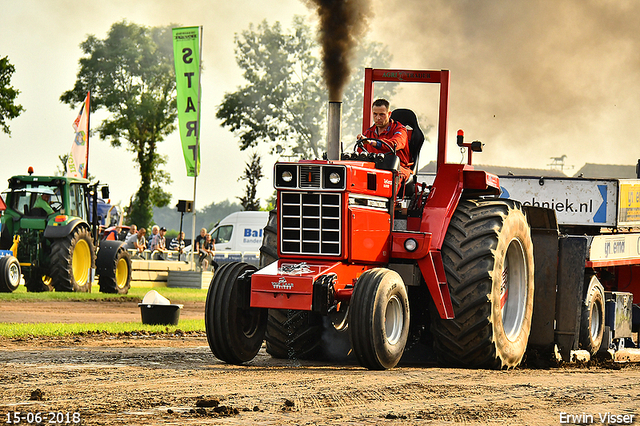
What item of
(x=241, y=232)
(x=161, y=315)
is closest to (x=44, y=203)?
(x=161, y=315)

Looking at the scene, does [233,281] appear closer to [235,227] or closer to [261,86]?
[235,227]

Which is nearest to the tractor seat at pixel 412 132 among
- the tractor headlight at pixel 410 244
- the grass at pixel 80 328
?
the tractor headlight at pixel 410 244

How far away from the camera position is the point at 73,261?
2042cm

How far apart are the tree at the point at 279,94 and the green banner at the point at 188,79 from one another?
14.8 metres

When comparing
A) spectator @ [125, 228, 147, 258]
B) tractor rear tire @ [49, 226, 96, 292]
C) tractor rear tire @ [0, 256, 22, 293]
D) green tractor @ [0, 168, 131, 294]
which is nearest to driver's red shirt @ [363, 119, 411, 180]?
tractor rear tire @ [0, 256, 22, 293]

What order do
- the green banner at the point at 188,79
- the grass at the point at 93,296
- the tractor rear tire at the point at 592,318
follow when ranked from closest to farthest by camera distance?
the tractor rear tire at the point at 592,318 → the grass at the point at 93,296 → the green banner at the point at 188,79

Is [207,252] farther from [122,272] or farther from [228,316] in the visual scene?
[228,316]

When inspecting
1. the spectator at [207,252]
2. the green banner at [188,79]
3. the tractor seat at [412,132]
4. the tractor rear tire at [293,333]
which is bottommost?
the tractor rear tire at [293,333]

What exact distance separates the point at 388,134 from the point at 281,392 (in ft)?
11.5

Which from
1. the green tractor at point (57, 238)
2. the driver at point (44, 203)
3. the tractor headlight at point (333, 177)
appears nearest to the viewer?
the tractor headlight at point (333, 177)

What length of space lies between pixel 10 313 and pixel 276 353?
7755mm

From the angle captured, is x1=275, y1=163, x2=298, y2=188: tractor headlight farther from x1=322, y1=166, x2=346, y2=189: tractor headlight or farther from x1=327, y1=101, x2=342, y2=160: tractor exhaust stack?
x1=327, y1=101, x2=342, y2=160: tractor exhaust stack

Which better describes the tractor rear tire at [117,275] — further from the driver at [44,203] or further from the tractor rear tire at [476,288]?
the tractor rear tire at [476,288]

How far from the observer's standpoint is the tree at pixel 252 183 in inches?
1703
